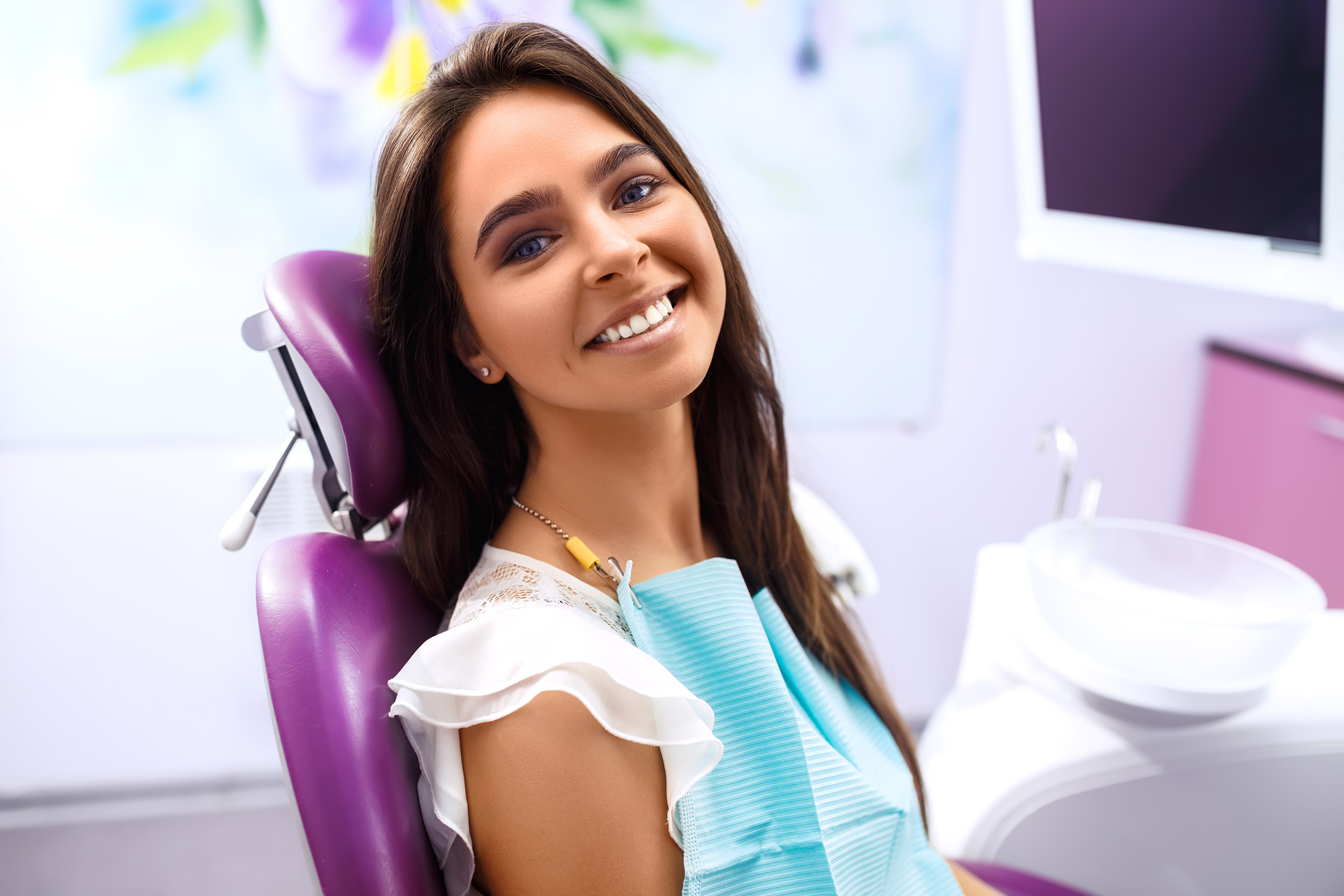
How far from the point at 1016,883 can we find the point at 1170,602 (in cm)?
48

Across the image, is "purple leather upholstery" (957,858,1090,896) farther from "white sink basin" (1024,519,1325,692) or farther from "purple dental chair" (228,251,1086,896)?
"purple dental chair" (228,251,1086,896)

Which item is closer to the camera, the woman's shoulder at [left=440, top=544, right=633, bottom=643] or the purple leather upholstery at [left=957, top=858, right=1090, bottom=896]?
the woman's shoulder at [left=440, top=544, right=633, bottom=643]

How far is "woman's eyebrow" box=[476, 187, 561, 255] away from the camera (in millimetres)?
865

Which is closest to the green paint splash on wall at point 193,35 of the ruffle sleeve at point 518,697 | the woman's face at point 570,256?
the woman's face at point 570,256

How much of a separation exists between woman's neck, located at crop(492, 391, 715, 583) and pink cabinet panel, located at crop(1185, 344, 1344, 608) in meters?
1.72

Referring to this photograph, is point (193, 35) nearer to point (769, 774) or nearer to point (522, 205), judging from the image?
point (522, 205)

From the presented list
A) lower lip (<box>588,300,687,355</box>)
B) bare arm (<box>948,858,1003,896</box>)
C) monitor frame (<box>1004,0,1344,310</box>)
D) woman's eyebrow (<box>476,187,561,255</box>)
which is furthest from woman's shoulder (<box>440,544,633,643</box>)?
monitor frame (<box>1004,0,1344,310</box>)

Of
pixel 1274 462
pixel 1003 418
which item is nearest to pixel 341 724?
pixel 1003 418

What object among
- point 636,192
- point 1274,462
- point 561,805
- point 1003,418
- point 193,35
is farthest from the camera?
point 1003,418

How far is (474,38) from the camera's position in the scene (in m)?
0.95

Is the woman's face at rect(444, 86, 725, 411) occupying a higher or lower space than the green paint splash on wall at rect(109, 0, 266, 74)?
lower

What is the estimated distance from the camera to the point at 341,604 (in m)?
0.83

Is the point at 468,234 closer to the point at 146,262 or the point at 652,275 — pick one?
the point at 652,275

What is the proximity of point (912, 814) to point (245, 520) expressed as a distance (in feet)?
2.55
